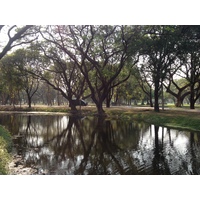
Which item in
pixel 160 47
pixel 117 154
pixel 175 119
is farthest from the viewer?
pixel 160 47

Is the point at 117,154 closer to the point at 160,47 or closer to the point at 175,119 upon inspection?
the point at 175,119

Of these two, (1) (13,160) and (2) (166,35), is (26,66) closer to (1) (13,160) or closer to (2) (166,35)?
(2) (166,35)

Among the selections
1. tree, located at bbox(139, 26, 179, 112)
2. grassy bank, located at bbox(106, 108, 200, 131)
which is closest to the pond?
grassy bank, located at bbox(106, 108, 200, 131)

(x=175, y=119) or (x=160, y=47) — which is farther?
(x=160, y=47)

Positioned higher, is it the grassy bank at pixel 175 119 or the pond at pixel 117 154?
the grassy bank at pixel 175 119

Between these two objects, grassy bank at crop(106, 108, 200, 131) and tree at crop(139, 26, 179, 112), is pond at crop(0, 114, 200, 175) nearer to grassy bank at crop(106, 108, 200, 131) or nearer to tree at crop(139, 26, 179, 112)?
grassy bank at crop(106, 108, 200, 131)

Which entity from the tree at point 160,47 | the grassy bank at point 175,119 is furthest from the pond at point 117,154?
the tree at point 160,47

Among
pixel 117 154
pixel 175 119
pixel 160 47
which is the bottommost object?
pixel 117 154

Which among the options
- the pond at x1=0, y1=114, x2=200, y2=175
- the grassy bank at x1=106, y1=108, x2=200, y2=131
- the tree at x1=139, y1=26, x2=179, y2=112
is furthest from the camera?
the tree at x1=139, y1=26, x2=179, y2=112

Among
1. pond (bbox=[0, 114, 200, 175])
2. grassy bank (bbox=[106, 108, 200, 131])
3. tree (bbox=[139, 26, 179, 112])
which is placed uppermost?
tree (bbox=[139, 26, 179, 112])

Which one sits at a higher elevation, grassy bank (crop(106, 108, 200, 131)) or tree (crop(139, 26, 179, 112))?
tree (crop(139, 26, 179, 112))

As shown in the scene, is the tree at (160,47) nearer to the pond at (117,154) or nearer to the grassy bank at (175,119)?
the grassy bank at (175,119)

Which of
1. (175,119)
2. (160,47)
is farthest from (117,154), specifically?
(160,47)
